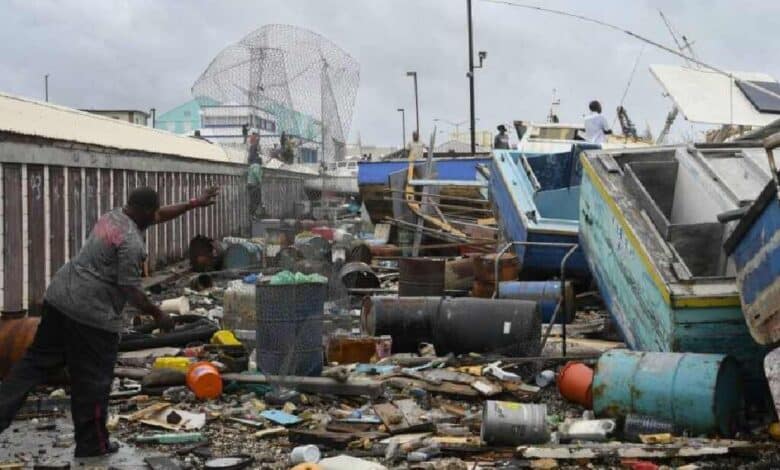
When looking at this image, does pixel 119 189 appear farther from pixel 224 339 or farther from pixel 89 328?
pixel 89 328

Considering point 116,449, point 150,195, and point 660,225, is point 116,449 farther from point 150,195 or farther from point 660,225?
point 660,225

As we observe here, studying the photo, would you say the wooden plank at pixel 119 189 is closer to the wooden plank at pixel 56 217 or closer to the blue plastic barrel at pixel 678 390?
the wooden plank at pixel 56 217

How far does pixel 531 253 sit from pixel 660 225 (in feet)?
13.3

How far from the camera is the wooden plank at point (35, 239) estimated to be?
9852mm

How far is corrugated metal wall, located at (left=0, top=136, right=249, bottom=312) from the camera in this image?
934 centimetres

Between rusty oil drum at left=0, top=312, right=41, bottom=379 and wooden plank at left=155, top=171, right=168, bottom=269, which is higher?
wooden plank at left=155, top=171, right=168, bottom=269

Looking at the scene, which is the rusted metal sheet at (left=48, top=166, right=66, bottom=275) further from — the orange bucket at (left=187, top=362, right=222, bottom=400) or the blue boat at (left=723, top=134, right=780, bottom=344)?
the blue boat at (left=723, top=134, right=780, bottom=344)

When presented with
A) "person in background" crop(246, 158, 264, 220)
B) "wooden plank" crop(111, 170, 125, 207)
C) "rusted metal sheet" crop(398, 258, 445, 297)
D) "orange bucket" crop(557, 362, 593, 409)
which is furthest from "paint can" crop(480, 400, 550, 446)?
"person in background" crop(246, 158, 264, 220)

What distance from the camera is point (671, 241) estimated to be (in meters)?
6.67

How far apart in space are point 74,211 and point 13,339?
4720 millimetres

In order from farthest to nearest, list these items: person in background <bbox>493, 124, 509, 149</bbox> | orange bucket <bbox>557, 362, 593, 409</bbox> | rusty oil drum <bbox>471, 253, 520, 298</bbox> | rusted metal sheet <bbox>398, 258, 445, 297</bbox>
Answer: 1. person in background <bbox>493, 124, 509, 149</bbox>
2. rusty oil drum <bbox>471, 253, 520, 298</bbox>
3. rusted metal sheet <bbox>398, 258, 445, 297</bbox>
4. orange bucket <bbox>557, 362, 593, 409</bbox>

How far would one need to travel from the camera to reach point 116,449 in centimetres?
546

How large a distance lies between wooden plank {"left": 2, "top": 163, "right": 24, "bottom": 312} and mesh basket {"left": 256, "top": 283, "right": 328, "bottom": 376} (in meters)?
3.52

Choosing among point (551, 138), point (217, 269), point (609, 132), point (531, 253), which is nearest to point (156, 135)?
point (217, 269)
